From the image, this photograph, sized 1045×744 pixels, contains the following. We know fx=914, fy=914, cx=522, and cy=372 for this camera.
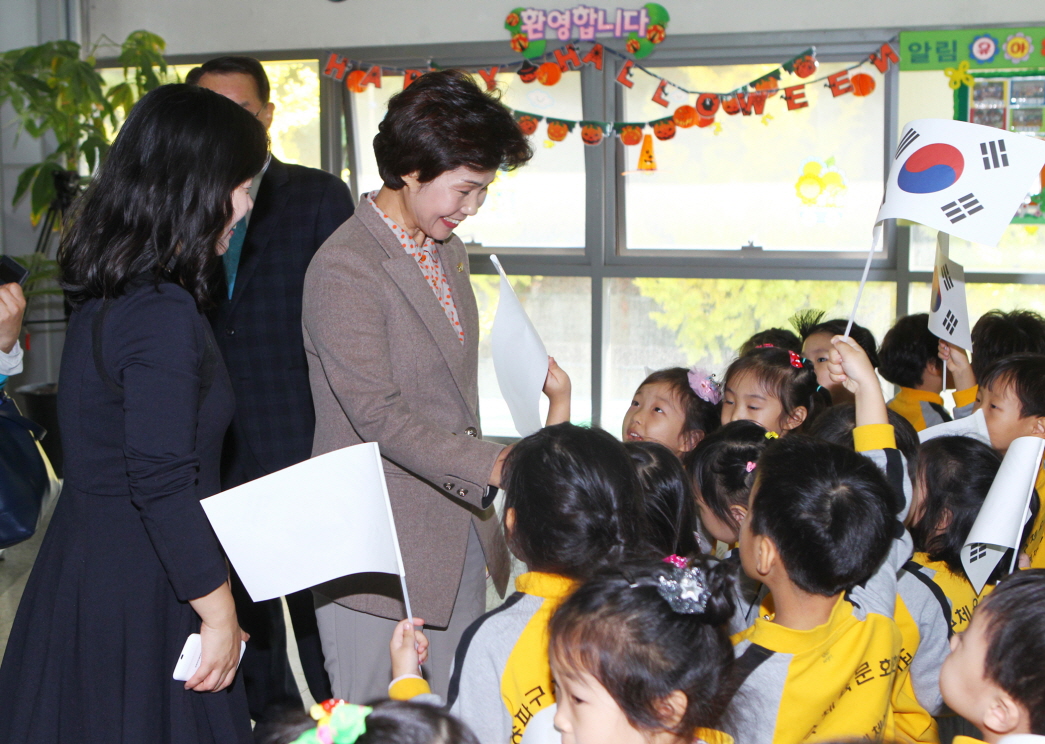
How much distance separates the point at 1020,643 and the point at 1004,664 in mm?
28

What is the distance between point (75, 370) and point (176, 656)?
41 cm

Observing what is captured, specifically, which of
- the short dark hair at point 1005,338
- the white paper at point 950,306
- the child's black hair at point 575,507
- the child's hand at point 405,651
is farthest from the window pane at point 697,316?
the child's hand at point 405,651

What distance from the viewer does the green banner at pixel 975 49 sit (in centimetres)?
389

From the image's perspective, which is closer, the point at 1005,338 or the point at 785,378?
the point at 785,378

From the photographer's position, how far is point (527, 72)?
434cm

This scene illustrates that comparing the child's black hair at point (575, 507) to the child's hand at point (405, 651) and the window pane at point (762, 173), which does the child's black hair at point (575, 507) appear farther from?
the window pane at point (762, 173)

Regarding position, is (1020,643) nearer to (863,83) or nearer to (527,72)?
(863,83)

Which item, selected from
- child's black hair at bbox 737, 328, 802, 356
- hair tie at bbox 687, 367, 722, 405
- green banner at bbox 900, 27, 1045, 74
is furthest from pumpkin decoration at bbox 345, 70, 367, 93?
hair tie at bbox 687, 367, 722, 405

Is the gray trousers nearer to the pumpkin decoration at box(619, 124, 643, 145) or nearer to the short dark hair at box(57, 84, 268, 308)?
the short dark hair at box(57, 84, 268, 308)

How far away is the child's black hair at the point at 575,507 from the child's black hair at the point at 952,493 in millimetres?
665

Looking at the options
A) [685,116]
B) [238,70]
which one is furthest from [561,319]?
[238,70]

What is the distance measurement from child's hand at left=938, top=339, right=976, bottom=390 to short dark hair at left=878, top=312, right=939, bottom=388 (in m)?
0.23

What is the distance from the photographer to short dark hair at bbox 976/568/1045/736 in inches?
37.8

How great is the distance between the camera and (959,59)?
3.95 metres
